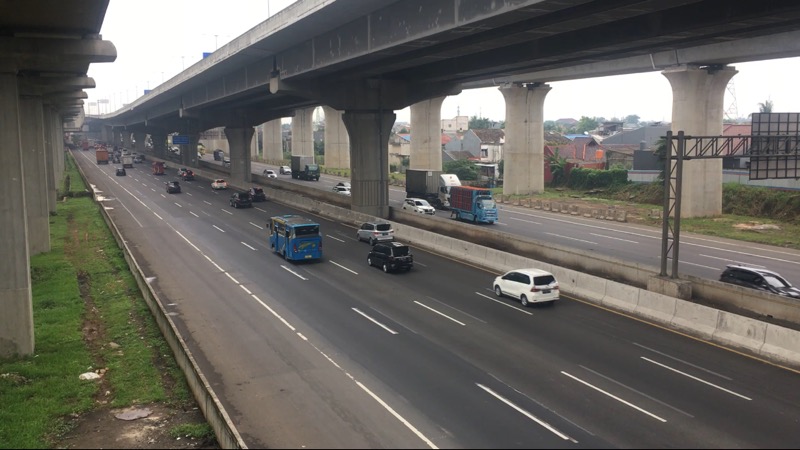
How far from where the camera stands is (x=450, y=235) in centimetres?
4425

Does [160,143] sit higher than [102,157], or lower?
higher

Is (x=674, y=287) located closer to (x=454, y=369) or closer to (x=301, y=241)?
(x=454, y=369)

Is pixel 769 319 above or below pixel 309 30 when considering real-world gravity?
below

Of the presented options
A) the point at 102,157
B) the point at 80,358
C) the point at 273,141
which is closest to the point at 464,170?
the point at 273,141

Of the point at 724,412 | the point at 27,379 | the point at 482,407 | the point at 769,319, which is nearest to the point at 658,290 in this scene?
the point at 769,319

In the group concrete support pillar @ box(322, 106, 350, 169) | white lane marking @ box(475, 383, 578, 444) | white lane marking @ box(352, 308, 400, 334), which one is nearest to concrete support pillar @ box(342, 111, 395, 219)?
white lane marking @ box(352, 308, 400, 334)

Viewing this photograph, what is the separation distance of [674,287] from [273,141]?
14663 centimetres

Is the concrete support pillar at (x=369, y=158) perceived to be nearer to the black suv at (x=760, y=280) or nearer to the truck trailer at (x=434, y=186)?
the truck trailer at (x=434, y=186)

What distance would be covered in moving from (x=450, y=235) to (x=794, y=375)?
26.2 meters

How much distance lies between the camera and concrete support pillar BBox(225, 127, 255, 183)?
3580 inches

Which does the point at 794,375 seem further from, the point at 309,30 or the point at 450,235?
the point at 309,30

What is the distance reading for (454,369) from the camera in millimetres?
19859

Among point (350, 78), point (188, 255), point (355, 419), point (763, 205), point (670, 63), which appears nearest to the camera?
point (355, 419)

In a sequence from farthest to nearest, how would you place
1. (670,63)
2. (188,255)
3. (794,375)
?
(670,63)
(188,255)
(794,375)
